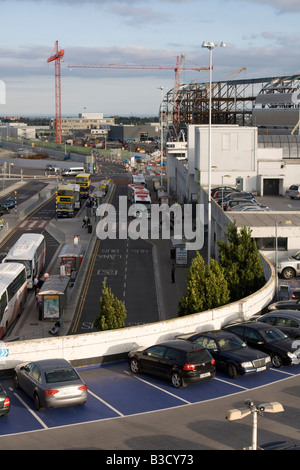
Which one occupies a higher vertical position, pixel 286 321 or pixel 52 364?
pixel 52 364

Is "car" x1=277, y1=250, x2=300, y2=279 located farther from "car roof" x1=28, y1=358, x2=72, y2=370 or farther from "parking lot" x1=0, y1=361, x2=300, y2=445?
"car roof" x1=28, y1=358, x2=72, y2=370

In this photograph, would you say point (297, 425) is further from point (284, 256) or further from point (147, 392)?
point (284, 256)

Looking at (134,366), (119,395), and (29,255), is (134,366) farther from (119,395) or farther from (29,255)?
(29,255)

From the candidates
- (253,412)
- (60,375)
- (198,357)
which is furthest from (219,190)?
(253,412)

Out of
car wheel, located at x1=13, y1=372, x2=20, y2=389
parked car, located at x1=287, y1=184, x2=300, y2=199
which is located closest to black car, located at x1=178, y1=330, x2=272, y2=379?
car wheel, located at x1=13, y1=372, x2=20, y2=389

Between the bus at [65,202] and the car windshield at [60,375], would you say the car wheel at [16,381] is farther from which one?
the bus at [65,202]

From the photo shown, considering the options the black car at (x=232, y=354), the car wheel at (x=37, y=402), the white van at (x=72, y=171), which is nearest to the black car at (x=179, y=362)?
the black car at (x=232, y=354)

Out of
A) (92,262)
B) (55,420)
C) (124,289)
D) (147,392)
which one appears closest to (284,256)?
(124,289)
